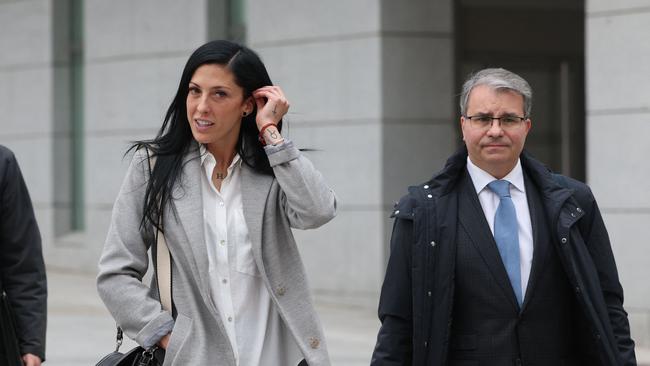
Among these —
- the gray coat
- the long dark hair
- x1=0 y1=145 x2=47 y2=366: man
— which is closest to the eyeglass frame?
the gray coat

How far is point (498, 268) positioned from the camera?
4840mm

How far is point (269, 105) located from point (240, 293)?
67 centimetres

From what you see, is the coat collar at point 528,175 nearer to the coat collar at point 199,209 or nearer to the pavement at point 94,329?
the coat collar at point 199,209

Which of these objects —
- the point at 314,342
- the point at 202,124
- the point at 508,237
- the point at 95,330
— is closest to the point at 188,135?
the point at 202,124

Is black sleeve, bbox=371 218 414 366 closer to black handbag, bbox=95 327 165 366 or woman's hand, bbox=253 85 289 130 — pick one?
woman's hand, bbox=253 85 289 130

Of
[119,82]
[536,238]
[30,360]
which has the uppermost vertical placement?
[119,82]

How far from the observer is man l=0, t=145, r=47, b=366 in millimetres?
5816

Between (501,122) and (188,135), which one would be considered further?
(188,135)

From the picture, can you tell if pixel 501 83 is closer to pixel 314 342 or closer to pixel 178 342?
pixel 314 342

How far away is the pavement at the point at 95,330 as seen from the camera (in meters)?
11.6

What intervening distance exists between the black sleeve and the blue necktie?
12.3 inches

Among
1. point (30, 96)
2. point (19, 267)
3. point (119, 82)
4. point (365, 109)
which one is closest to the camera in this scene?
point (19, 267)

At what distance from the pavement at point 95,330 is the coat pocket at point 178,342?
6.53 m

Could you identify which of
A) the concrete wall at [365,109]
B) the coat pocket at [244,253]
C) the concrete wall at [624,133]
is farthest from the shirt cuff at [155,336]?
the concrete wall at [365,109]
